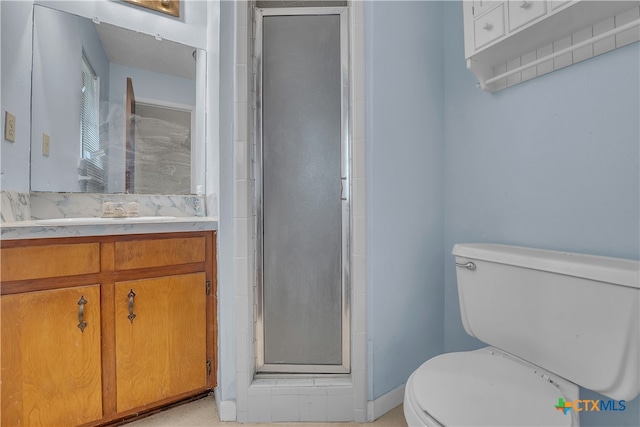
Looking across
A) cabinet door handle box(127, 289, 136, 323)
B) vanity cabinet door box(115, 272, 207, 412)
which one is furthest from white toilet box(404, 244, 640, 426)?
cabinet door handle box(127, 289, 136, 323)

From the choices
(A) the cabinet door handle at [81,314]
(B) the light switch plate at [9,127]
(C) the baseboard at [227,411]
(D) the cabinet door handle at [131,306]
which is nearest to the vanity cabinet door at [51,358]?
(A) the cabinet door handle at [81,314]

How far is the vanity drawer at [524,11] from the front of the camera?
987mm

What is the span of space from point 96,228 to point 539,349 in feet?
5.18

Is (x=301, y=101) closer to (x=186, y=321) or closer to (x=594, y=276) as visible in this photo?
(x=186, y=321)

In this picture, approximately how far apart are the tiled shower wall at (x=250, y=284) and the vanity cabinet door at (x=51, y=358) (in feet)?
1.75

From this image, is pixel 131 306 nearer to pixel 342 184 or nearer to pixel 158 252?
pixel 158 252

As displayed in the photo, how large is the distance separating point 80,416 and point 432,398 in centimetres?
126

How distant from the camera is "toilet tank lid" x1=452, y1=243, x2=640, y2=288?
808 millimetres

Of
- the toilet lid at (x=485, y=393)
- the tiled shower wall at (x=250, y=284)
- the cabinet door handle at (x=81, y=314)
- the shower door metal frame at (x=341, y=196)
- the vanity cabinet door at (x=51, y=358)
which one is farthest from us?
the shower door metal frame at (x=341, y=196)

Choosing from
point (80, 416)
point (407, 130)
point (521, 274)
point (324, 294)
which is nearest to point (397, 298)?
point (324, 294)

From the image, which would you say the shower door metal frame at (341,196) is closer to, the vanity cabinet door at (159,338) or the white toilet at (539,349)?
the vanity cabinet door at (159,338)

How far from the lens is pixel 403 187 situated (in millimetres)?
1410

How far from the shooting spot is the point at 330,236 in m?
1.45

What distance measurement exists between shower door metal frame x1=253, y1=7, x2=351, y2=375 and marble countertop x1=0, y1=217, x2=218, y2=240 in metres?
0.27
